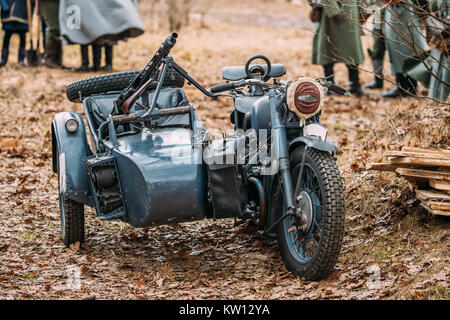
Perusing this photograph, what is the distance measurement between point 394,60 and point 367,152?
12.0 feet

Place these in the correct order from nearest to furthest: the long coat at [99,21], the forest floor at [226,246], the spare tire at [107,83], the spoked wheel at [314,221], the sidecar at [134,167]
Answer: the spoked wheel at [314,221] → the forest floor at [226,246] → the sidecar at [134,167] → the spare tire at [107,83] → the long coat at [99,21]

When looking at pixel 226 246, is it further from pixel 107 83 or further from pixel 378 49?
pixel 378 49

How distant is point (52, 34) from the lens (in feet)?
38.6

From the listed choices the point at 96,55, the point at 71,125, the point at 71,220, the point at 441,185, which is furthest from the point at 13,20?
the point at 441,185

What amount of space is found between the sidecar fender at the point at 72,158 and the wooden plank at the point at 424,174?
2.26m

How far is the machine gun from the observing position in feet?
15.3

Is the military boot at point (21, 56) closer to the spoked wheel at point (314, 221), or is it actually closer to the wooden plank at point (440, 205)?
the spoked wheel at point (314, 221)

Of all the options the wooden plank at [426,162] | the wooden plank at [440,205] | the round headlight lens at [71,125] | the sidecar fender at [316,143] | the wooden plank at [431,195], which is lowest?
the wooden plank at [440,205]

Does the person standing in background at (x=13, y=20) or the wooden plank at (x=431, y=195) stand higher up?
the person standing in background at (x=13, y=20)

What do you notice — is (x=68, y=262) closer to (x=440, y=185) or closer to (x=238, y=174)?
(x=238, y=174)

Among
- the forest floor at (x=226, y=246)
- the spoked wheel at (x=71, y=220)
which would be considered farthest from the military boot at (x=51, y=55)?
the spoked wheel at (x=71, y=220)

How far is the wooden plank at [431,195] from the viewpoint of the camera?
4617 millimetres

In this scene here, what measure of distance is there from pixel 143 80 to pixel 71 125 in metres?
0.82

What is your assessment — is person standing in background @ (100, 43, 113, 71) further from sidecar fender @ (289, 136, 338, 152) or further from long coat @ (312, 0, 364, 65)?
sidecar fender @ (289, 136, 338, 152)
